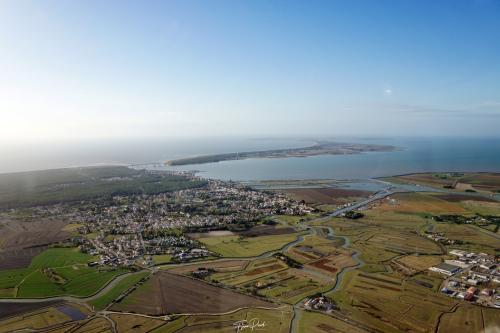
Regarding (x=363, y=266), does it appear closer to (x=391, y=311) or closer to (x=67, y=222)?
(x=391, y=311)

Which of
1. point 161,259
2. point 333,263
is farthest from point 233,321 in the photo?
point 161,259

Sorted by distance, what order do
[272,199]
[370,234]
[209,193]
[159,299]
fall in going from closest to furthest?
1. [159,299]
2. [370,234]
3. [272,199]
4. [209,193]

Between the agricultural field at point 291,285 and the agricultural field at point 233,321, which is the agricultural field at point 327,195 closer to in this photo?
the agricultural field at point 291,285

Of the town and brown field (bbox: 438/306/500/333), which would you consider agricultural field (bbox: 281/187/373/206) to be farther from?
brown field (bbox: 438/306/500/333)

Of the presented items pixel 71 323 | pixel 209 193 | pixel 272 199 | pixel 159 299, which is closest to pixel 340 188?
pixel 272 199

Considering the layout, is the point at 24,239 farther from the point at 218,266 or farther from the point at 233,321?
the point at 233,321
